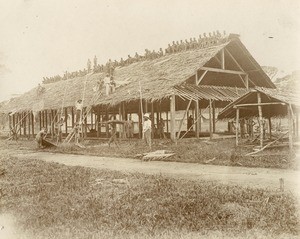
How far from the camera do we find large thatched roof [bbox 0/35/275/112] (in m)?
17.8

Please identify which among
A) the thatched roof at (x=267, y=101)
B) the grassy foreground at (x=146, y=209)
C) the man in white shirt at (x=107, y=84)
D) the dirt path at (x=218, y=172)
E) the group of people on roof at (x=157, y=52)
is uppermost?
the group of people on roof at (x=157, y=52)

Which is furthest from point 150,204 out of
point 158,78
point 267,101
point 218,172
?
point 158,78

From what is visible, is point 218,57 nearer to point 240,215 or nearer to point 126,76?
point 126,76

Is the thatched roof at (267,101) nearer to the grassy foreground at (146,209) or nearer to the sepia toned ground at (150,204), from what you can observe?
the sepia toned ground at (150,204)

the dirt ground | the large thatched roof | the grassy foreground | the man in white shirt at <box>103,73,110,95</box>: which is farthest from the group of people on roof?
the grassy foreground

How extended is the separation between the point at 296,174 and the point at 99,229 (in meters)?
4.61

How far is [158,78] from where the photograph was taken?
1855 centimetres

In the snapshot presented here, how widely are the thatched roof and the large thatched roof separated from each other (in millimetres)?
2704

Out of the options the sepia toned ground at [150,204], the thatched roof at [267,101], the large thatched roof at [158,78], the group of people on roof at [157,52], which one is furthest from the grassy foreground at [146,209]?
the group of people on roof at [157,52]

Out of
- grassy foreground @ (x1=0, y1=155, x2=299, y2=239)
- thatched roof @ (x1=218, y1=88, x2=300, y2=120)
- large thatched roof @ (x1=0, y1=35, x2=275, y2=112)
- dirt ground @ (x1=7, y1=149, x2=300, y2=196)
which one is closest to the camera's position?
grassy foreground @ (x1=0, y1=155, x2=299, y2=239)

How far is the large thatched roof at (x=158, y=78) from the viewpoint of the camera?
699 inches

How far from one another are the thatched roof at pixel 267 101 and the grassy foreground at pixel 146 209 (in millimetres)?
6528

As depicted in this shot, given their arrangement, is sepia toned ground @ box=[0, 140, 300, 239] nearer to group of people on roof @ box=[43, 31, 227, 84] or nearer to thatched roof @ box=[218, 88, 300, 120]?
thatched roof @ box=[218, 88, 300, 120]

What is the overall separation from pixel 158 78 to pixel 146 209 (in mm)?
13414
